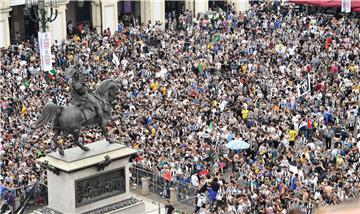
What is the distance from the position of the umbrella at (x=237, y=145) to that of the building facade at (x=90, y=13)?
73.8ft

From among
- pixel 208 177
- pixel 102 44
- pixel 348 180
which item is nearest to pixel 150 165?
pixel 208 177

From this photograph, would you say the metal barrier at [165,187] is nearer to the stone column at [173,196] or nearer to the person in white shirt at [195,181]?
the stone column at [173,196]

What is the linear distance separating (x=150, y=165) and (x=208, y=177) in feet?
8.78

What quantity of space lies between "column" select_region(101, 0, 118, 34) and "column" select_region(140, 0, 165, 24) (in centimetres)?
297

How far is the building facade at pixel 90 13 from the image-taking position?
47.8 meters

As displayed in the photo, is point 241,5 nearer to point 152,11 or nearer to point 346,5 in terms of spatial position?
point 152,11

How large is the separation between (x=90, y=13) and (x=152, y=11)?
4910 mm

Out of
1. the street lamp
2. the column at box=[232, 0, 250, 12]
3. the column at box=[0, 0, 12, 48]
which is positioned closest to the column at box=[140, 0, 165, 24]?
the column at box=[232, 0, 250, 12]

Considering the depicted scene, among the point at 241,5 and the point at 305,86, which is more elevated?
the point at 241,5

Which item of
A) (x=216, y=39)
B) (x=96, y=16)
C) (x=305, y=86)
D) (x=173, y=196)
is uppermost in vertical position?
(x=96, y=16)

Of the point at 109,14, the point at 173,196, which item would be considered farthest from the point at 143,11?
the point at 173,196

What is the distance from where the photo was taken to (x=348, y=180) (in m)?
21.7

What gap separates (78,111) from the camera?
1884 cm

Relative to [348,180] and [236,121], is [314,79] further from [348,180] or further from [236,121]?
[348,180]
